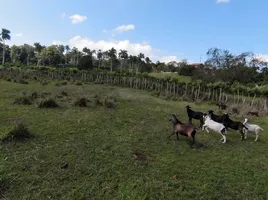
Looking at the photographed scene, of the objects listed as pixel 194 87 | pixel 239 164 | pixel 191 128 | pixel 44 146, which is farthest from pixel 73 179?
pixel 194 87

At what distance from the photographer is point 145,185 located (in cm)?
354

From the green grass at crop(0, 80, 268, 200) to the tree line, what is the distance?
2705cm

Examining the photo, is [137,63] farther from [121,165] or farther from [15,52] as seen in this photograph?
[121,165]

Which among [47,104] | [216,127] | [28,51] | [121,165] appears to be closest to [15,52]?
[28,51]

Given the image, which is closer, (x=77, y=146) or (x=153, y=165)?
(x=153, y=165)

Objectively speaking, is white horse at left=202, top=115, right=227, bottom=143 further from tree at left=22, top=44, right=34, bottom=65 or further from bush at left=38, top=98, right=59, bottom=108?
tree at left=22, top=44, right=34, bottom=65

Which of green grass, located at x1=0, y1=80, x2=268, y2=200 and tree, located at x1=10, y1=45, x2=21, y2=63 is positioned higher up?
tree, located at x1=10, y1=45, x2=21, y2=63

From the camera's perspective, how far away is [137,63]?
5806 cm

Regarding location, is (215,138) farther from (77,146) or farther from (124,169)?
(77,146)

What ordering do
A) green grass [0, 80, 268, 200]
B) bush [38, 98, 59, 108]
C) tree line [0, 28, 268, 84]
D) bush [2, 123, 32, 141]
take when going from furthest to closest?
tree line [0, 28, 268, 84] → bush [38, 98, 59, 108] → bush [2, 123, 32, 141] → green grass [0, 80, 268, 200]

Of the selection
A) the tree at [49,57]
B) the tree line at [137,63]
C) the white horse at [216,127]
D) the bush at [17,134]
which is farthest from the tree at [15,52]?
the white horse at [216,127]

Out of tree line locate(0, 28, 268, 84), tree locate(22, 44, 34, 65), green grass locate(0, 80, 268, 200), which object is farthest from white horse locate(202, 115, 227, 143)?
tree locate(22, 44, 34, 65)

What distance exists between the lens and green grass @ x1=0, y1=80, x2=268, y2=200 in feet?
11.0

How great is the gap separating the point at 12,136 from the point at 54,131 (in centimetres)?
112
